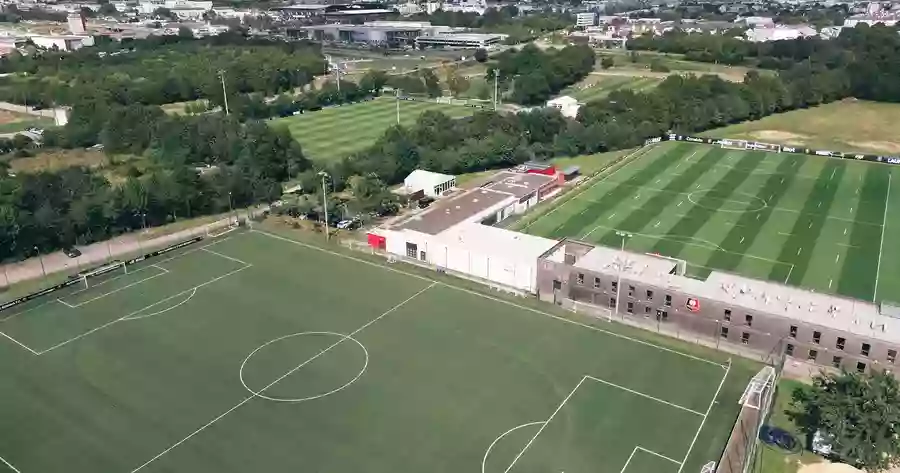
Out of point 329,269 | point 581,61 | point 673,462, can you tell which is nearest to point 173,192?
point 329,269

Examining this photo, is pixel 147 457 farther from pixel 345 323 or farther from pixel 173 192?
pixel 173 192

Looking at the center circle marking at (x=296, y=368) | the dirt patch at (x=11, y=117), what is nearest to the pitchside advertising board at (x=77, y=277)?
the center circle marking at (x=296, y=368)

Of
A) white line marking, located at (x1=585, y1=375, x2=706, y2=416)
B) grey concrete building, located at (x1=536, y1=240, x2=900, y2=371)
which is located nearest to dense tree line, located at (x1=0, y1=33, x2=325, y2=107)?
grey concrete building, located at (x1=536, y1=240, x2=900, y2=371)

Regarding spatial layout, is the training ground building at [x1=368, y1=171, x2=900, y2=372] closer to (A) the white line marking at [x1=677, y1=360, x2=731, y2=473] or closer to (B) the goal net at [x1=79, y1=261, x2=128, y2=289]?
(A) the white line marking at [x1=677, y1=360, x2=731, y2=473]

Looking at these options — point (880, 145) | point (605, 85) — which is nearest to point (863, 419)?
point (880, 145)

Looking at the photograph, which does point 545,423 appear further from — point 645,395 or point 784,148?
point 784,148
